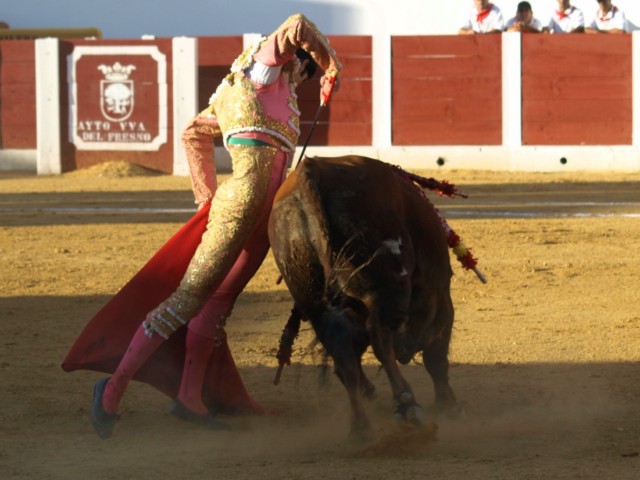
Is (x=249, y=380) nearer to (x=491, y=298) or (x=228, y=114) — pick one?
(x=228, y=114)

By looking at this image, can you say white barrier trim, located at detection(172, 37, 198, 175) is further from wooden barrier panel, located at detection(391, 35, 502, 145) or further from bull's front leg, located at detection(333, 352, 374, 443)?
bull's front leg, located at detection(333, 352, 374, 443)

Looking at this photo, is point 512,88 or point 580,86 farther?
point 512,88

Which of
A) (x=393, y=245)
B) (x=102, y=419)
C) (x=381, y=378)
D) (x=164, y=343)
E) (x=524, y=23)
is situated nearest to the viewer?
(x=393, y=245)

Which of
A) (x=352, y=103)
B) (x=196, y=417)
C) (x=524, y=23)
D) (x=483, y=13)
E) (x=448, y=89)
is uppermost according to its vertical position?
(x=483, y=13)

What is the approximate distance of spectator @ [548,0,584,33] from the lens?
12344 millimetres

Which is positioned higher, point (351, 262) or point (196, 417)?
point (351, 262)

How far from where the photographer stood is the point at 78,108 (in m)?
12.8

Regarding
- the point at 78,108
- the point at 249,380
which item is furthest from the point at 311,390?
the point at 78,108

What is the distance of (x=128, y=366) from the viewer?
3203mm

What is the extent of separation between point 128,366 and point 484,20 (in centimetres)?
974

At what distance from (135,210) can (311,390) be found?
528 cm

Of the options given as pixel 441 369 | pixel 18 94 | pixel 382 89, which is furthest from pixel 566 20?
pixel 441 369

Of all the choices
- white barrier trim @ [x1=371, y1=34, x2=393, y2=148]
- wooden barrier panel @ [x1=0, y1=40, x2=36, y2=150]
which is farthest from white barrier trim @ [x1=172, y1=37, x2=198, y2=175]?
white barrier trim @ [x1=371, y1=34, x2=393, y2=148]

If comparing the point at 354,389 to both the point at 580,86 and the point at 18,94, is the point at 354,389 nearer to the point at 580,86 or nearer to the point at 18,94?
the point at 580,86
